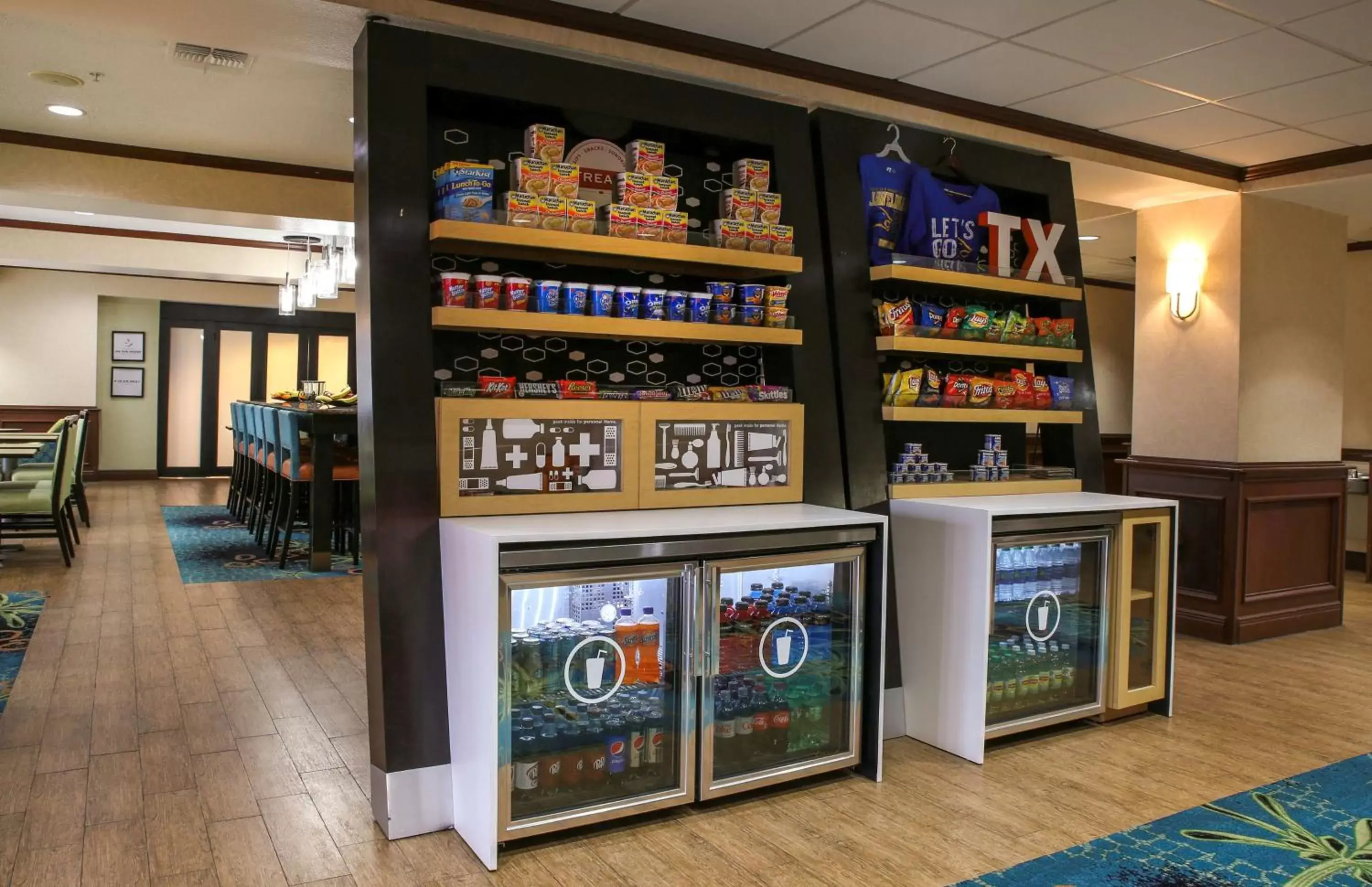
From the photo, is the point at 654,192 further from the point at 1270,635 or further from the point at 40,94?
the point at 1270,635

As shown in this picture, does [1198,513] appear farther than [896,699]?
Yes

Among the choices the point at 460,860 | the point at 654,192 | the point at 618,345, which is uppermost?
the point at 654,192

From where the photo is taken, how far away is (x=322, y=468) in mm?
6898

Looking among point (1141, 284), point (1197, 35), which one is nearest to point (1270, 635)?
point (1141, 284)

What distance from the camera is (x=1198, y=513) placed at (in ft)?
19.1

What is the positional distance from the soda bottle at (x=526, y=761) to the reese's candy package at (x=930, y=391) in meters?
2.16

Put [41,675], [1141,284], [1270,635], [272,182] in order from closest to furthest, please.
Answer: [41,675] < [1270,635] < [1141,284] < [272,182]

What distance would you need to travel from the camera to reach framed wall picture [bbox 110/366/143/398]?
1335 cm

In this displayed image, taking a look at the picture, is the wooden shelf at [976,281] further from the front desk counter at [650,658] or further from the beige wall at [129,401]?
the beige wall at [129,401]

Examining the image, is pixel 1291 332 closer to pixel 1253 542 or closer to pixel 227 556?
pixel 1253 542

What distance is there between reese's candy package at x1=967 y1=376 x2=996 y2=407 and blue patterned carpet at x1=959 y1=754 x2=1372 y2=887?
179 cm

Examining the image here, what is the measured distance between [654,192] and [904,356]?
1495mm

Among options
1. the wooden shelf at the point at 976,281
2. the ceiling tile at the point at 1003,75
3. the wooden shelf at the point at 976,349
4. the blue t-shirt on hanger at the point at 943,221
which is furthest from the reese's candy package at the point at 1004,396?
the ceiling tile at the point at 1003,75

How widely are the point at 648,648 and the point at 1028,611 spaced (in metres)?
1.66
